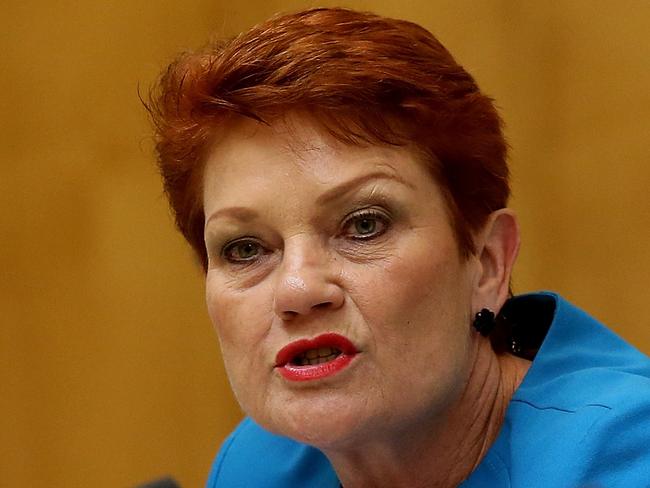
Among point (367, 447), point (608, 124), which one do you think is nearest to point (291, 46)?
point (367, 447)

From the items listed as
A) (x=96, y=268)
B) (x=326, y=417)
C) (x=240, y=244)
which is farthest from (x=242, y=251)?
(x=96, y=268)

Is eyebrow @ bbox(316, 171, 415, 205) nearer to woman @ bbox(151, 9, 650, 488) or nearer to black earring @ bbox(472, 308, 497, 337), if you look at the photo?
woman @ bbox(151, 9, 650, 488)

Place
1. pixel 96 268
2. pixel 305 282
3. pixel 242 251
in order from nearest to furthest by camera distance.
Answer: pixel 305 282 → pixel 242 251 → pixel 96 268

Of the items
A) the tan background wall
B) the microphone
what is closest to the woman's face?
the microphone

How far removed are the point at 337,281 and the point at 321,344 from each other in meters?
0.07

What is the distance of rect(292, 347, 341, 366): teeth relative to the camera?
1313 mm

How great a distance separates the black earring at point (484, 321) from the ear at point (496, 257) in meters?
0.01

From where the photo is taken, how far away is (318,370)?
1.30 m

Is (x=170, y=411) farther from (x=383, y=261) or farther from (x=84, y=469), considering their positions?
(x=383, y=261)

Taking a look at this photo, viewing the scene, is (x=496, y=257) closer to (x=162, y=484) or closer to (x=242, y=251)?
(x=242, y=251)

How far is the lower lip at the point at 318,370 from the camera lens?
1.29 m

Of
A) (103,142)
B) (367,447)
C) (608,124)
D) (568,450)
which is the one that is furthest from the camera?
(103,142)

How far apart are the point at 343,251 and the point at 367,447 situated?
272 millimetres

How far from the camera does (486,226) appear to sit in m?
1.46
